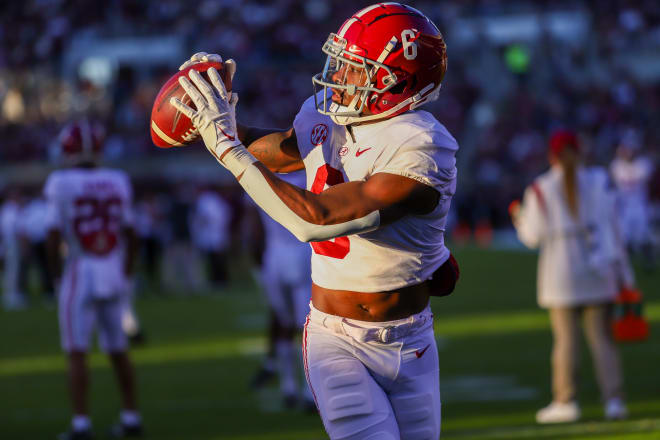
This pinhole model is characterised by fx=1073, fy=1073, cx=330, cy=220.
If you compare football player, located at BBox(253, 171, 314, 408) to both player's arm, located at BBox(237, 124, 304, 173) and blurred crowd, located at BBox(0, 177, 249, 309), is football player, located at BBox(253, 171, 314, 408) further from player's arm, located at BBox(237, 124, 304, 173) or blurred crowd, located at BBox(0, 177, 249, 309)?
blurred crowd, located at BBox(0, 177, 249, 309)

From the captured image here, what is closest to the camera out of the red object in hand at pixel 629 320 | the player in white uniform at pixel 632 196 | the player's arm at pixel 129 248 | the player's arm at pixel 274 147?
the player's arm at pixel 274 147

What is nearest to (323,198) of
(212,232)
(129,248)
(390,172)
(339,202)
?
(339,202)

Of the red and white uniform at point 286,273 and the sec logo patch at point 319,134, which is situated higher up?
the sec logo patch at point 319,134

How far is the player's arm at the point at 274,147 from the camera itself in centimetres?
374

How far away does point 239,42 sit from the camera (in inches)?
1198

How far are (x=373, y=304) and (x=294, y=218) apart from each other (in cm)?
41

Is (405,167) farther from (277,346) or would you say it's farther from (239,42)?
(239,42)

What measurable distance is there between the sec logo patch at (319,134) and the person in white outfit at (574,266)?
382cm

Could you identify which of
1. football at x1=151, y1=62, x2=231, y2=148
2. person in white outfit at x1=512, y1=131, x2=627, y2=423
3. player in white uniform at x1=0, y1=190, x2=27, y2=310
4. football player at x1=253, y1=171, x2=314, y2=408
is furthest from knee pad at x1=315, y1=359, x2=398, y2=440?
player in white uniform at x1=0, y1=190, x2=27, y2=310

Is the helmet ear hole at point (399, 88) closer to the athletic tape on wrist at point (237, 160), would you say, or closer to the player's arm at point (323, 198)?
the player's arm at point (323, 198)

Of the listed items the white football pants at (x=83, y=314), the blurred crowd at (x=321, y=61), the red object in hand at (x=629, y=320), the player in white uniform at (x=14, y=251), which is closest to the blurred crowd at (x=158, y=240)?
the player in white uniform at (x=14, y=251)

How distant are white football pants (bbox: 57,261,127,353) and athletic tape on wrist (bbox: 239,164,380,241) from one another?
13.2ft

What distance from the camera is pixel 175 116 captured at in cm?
365

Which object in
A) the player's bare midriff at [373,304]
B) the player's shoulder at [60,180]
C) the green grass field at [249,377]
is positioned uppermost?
the player's shoulder at [60,180]
